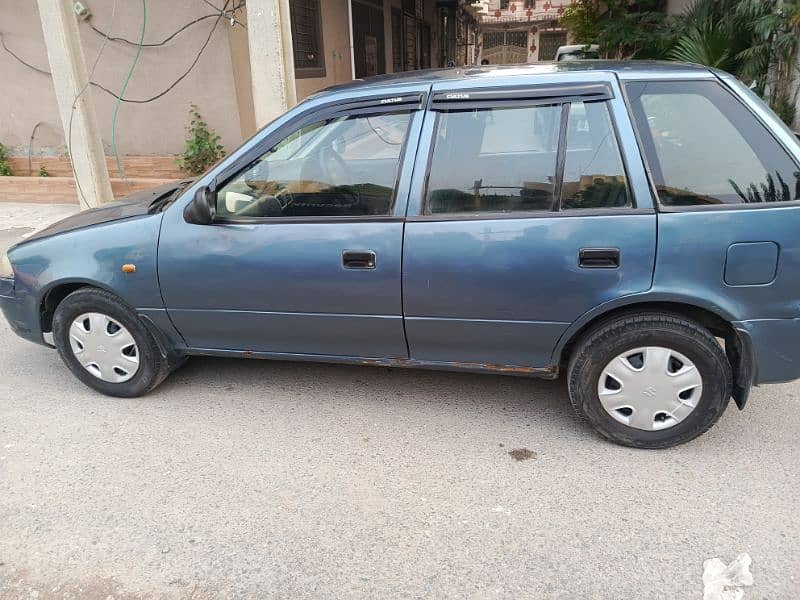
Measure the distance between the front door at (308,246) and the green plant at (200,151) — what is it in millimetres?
6052

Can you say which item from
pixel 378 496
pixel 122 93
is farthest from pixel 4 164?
pixel 378 496

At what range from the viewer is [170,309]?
132 inches

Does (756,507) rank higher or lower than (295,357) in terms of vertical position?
lower

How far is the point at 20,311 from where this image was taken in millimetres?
3646

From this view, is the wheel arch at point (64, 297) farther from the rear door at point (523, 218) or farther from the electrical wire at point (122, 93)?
the electrical wire at point (122, 93)

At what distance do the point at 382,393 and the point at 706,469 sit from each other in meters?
1.74

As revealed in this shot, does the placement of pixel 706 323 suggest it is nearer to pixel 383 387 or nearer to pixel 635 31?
pixel 383 387

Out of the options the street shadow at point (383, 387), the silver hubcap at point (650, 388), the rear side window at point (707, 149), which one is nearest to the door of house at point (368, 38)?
the street shadow at point (383, 387)

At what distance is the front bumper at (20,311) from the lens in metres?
3.62

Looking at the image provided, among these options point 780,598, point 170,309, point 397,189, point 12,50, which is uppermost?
point 12,50

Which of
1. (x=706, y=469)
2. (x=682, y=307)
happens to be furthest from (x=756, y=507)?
(x=682, y=307)

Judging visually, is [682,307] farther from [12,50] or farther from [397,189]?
[12,50]

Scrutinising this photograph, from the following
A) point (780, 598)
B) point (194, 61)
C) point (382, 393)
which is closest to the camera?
point (780, 598)

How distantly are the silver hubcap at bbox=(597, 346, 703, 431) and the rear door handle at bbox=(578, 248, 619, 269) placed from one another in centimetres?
44
